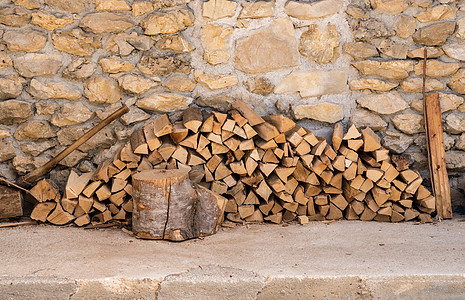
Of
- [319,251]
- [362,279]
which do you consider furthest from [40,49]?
[362,279]

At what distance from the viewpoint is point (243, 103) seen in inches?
138

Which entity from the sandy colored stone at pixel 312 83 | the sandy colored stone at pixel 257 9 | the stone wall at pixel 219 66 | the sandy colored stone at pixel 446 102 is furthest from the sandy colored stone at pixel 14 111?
the sandy colored stone at pixel 446 102

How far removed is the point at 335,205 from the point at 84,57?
2161 mm

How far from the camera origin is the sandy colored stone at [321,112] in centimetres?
368

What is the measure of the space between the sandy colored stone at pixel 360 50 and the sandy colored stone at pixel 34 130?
2309mm

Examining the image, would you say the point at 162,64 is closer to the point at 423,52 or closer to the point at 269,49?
the point at 269,49

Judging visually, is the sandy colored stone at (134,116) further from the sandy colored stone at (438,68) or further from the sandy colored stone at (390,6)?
the sandy colored stone at (438,68)

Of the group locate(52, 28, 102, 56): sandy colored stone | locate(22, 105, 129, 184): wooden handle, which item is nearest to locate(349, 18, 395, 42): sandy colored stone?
locate(22, 105, 129, 184): wooden handle

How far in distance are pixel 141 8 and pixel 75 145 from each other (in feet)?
3.64

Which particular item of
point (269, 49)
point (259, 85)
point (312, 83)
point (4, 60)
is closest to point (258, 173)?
point (259, 85)

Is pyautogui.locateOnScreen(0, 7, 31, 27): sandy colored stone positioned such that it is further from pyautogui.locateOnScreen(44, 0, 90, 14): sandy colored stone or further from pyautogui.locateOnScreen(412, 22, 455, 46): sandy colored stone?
pyautogui.locateOnScreen(412, 22, 455, 46): sandy colored stone

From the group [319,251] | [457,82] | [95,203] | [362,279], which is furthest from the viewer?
[457,82]

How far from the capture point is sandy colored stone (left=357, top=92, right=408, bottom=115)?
3.71 metres

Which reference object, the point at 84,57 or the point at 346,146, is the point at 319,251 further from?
the point at 84,57
